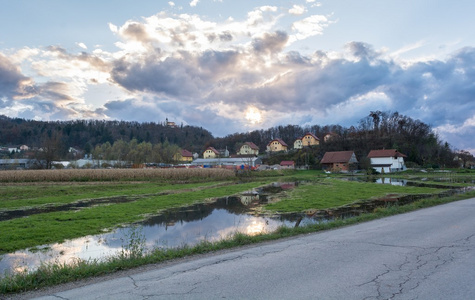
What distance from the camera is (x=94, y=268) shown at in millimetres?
7910

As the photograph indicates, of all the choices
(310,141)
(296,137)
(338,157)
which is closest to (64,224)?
(338,157)

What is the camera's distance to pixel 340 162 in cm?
8194

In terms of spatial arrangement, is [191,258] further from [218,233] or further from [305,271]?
[218,233]

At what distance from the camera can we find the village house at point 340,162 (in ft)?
267

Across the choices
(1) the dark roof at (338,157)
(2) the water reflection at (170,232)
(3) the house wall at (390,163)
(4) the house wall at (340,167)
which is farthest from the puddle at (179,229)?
(3) the house wall at (390,163)

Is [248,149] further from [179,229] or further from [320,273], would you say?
[320,273]

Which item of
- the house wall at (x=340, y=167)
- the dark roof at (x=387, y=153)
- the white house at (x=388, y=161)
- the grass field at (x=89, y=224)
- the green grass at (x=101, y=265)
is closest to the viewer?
the green grass at (x=101, y=265)

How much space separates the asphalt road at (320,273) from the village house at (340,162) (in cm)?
7425

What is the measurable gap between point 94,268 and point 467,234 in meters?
11.5

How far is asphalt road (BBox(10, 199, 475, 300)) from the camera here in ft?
18.7

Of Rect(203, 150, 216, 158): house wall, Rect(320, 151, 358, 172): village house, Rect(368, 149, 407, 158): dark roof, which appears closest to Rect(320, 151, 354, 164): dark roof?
Rect(320, 151, 358, 172): village house

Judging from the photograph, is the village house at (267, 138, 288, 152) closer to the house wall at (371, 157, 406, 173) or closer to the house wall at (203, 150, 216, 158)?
the house wall at (203, 150, 216, 158)

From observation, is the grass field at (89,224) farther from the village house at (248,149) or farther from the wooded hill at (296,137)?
the village house at (248,149)

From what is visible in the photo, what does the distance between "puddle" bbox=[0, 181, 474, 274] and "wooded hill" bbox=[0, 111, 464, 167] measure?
203ft
